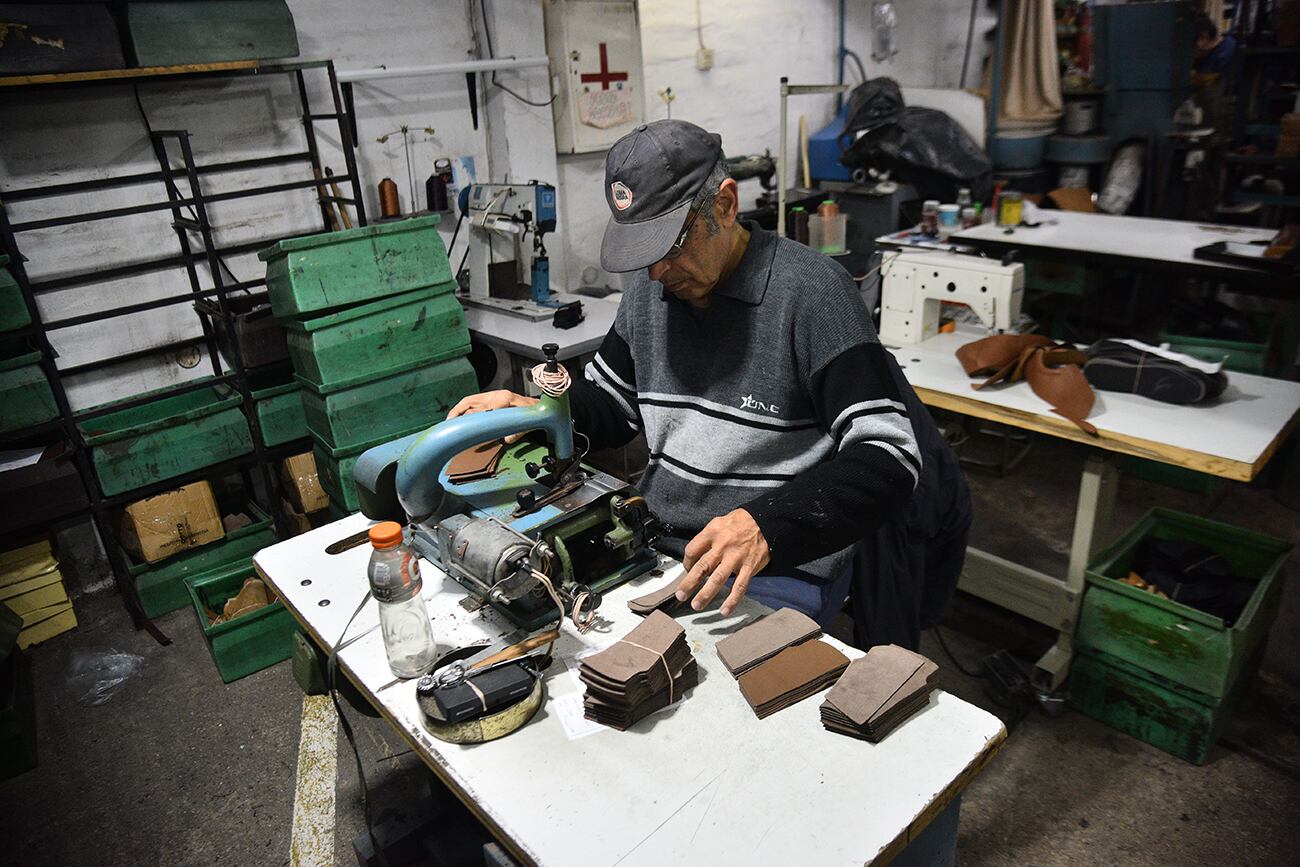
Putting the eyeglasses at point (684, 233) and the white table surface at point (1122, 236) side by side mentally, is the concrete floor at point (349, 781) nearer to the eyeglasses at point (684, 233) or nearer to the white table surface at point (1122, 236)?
the white table surface at point (1122, 236)

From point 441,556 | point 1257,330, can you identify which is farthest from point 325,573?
point 1257,330

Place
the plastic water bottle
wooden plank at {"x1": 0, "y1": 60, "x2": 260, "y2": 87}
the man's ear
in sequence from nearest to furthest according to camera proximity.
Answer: the plastic water bottle < the man's ear < wooden plank at {"x1": 0, "y1": 60, "x2": 260, "y2": 87}

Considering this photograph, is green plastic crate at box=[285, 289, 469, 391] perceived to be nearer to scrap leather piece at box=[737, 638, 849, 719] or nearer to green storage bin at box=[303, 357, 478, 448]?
green storage bin at box=[303, 357, 478, 448]

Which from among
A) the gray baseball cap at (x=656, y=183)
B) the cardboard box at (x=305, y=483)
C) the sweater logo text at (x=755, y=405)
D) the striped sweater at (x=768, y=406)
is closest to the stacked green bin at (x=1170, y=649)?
the striped sweater at (x=768, y=406)

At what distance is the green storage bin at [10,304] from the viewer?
2.59 metres

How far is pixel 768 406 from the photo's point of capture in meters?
1.59

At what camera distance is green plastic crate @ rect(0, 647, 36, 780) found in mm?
2404

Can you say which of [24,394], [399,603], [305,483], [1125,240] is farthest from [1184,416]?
[24,394]

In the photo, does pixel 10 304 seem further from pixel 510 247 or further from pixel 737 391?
pixel 737 391

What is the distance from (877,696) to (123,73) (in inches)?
113

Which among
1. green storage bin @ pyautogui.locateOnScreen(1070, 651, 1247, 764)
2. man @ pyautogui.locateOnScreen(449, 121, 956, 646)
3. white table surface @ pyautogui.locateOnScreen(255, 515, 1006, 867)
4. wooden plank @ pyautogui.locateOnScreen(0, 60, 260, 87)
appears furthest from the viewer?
wooden plank @ pyautogui.locateOnScreen(0, 60, 260, 87)

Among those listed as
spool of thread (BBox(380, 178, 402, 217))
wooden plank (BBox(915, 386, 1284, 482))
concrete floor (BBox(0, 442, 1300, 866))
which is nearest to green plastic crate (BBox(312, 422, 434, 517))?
concrete floor (BBox(0, 442, 1300, 866))

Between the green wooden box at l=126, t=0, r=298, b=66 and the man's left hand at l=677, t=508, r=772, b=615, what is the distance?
2.53m

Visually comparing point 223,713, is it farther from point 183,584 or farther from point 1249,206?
point 1249,206
